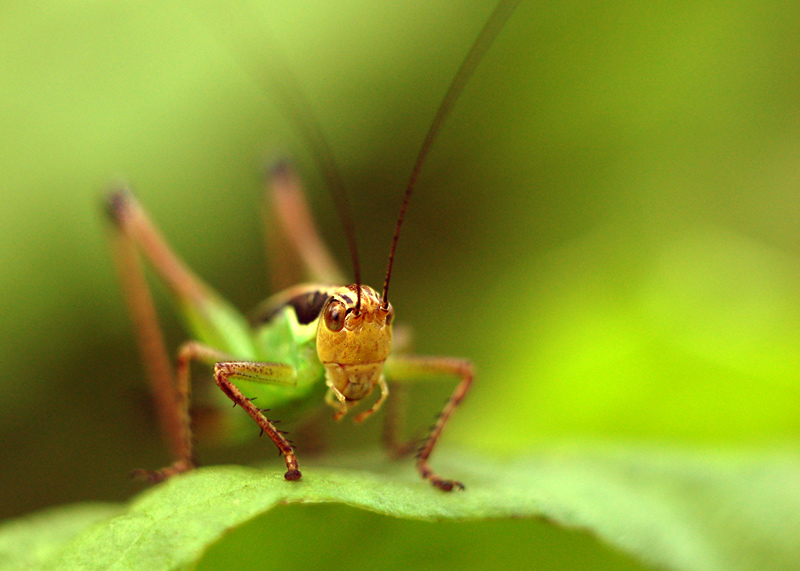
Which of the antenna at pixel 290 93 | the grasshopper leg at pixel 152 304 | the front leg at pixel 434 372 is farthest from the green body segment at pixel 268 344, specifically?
the antenna at pixel 290 93

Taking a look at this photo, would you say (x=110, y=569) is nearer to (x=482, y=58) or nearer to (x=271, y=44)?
(x=271, y=44)

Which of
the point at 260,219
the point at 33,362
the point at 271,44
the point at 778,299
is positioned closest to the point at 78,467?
the point at 33,362

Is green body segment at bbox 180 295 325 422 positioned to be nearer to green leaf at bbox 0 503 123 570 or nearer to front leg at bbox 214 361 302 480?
front leg at bbox 214 361 302 480

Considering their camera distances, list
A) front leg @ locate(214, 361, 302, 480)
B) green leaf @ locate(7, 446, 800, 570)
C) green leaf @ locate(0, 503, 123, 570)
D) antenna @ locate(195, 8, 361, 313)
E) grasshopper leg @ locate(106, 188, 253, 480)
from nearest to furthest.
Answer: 1. green leaf @ locate(7, 446, 800, 570)
2. green leaf @ locate(0, 503, 123, 570)
3. front leg @ locate(214, 361, 302, 480)
4. grasshopper leg @ locate(106, 188, 253, 480)
5. antenna @ locate(195, 8, 361, 313)

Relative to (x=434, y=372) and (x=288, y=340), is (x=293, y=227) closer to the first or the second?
(x=288, y=340)

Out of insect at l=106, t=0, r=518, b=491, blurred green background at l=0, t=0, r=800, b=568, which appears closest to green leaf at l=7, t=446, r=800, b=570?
insect at l=106, t=0, r=518, b=491

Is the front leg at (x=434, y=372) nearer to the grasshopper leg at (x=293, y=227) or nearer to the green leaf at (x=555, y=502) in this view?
the green leaf at (x=555, y=502)

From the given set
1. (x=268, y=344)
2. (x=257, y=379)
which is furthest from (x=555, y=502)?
(x=268, y=344)
